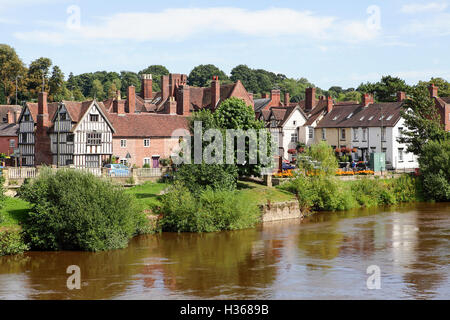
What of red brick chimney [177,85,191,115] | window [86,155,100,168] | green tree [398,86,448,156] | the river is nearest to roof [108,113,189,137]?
window [86,155,100,168]

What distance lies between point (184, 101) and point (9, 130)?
72.7 feet

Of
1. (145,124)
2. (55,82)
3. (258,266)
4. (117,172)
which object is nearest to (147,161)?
(145,124)

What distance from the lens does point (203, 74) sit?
166125mm

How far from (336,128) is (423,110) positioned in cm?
1293

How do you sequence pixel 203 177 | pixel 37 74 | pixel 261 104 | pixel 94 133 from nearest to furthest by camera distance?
pixel 203 177, pixel 94 133, pixel 261 104, pixel 37 74

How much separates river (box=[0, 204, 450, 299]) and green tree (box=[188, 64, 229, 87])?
419ft

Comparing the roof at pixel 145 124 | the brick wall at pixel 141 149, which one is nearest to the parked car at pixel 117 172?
the brick wall at pixel 141 149

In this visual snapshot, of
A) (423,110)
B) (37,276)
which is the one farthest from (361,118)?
(37,276)

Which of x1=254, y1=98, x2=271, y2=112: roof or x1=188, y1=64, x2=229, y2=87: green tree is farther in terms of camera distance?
x1=188, y1=64, x2=229, y2=87: green tree

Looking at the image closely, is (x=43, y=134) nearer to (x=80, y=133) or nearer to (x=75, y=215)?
(x=80, y=133)

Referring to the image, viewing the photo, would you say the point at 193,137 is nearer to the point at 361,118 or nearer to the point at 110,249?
the point at 110,249

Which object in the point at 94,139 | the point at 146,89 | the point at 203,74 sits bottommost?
the point at 94,139

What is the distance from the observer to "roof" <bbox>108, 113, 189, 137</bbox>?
60.3 m

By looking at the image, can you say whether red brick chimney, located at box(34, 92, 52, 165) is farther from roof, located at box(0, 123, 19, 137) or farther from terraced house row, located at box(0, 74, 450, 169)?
roof, located at box(0, 123, 19, 137)
